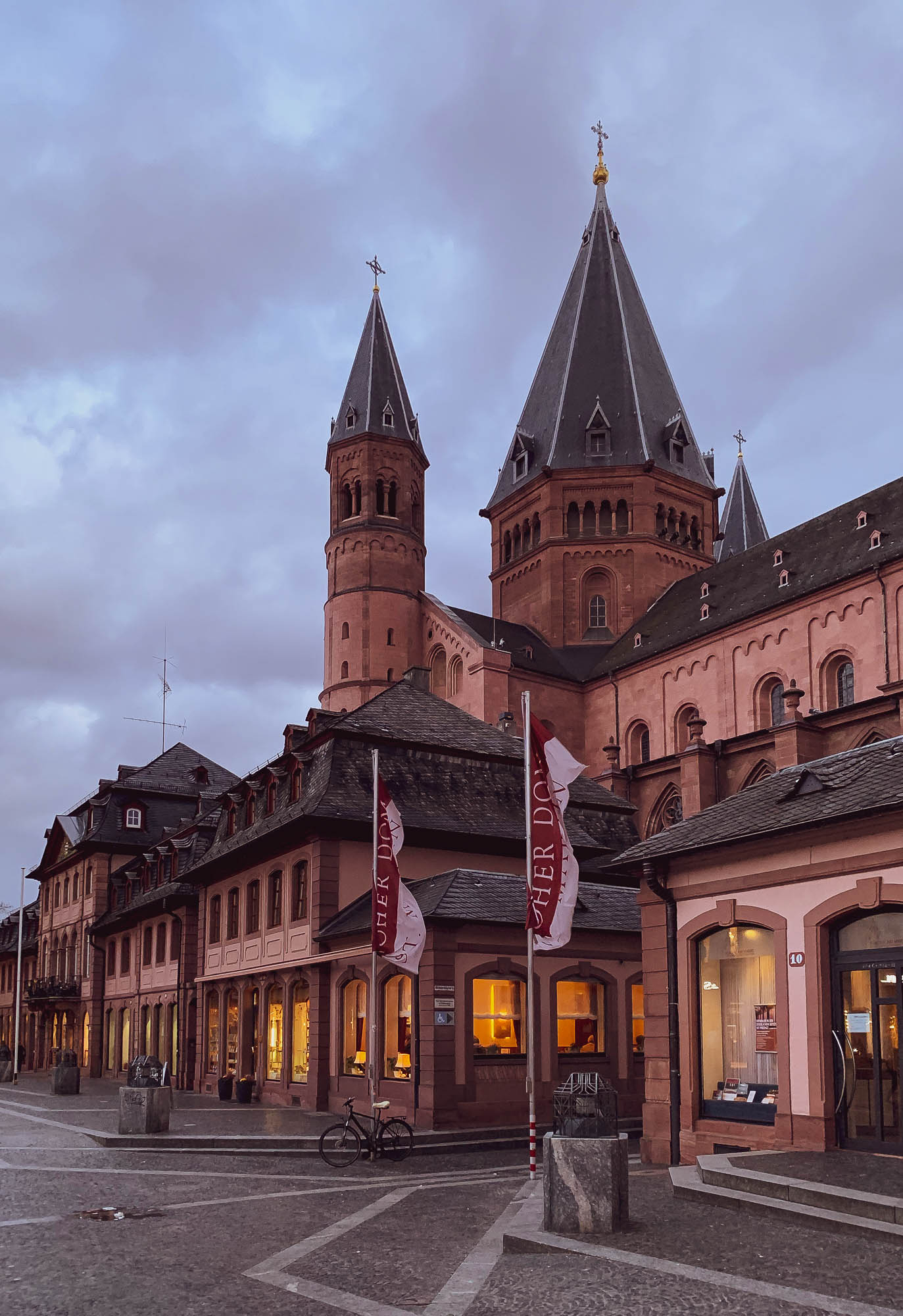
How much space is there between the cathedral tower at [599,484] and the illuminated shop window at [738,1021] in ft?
156

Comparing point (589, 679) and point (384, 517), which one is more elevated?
A: point (384, 517)

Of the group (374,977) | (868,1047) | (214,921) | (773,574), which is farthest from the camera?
(773,574)

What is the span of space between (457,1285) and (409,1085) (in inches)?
594

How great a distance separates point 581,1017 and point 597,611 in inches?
1641

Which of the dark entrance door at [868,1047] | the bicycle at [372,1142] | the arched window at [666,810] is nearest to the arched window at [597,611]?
the arched window at [666,810]

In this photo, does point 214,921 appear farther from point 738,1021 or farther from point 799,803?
point 799,803

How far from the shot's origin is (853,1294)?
29.9ft

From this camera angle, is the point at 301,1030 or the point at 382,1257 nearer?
the point at 382,1257

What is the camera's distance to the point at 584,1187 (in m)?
11.6

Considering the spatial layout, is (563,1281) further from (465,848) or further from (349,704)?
(349,704)

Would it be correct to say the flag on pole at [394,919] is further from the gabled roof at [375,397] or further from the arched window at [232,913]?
the gabled roof at [375,397]

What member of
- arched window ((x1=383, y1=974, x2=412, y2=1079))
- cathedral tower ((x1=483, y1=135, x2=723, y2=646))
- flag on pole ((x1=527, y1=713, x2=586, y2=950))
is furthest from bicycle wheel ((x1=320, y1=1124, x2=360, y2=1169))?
cathedral tower ((x1=483, y1=135, x2=723, y2=646))

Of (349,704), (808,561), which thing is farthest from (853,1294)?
(349,704)

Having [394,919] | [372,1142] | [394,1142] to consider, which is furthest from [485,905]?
[372,1142]
